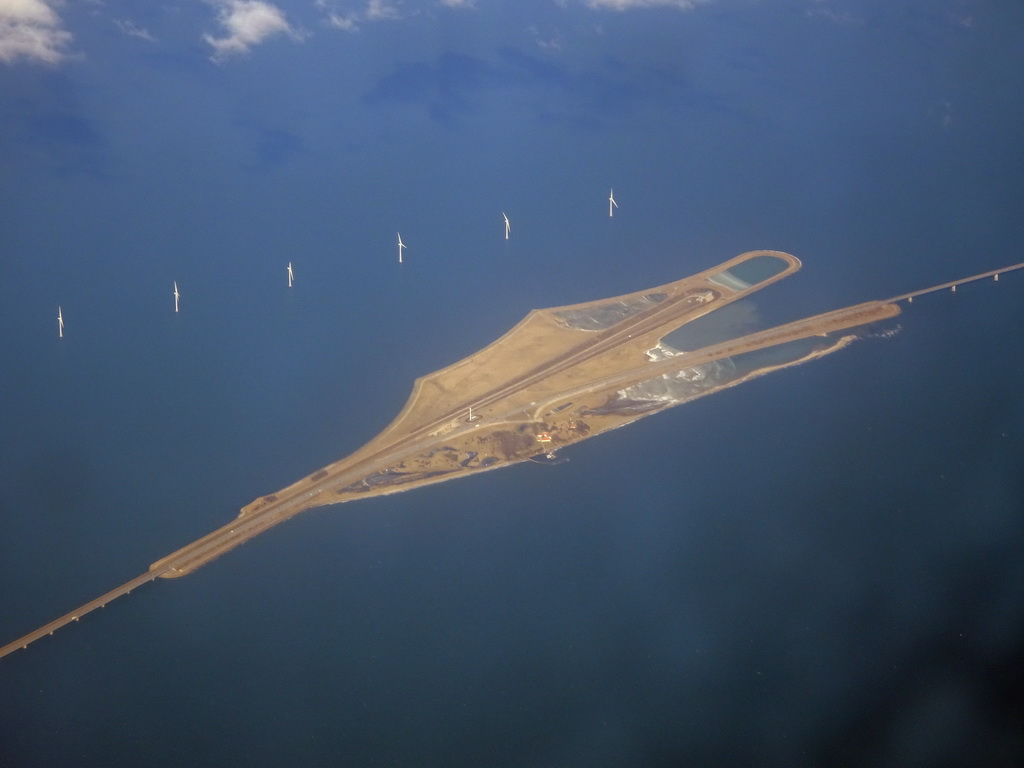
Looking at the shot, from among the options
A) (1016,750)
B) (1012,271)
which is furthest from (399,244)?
(1016,750)

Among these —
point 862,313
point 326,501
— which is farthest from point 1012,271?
point 326,501


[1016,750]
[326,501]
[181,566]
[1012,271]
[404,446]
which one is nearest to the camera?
[1016,750]

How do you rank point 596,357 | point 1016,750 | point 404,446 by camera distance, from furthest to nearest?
1. point 596,357
2. point 404,446
3. point 1016,750

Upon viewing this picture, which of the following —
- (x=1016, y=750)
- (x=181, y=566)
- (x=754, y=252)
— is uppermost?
(x=754, y=252)

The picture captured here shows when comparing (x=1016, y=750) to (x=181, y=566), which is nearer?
(x=1016, y=750)

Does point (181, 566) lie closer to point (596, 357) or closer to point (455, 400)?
point (455, 400)

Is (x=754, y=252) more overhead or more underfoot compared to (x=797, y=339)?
more overhead

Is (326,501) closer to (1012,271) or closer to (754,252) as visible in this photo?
(754,252)
